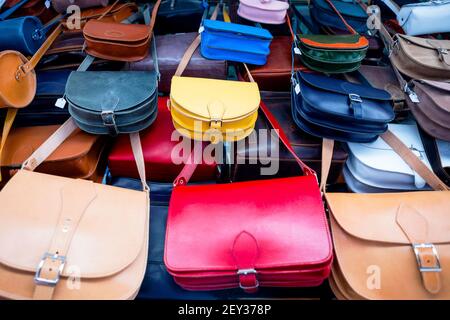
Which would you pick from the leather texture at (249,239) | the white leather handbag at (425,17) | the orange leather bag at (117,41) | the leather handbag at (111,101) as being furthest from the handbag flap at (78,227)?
the white leather handbag at (425,17)

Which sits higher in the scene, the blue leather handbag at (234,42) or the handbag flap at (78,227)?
the blue leather handbag at (234,42)

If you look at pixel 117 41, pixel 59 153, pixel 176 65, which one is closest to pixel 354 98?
pixel 176 65

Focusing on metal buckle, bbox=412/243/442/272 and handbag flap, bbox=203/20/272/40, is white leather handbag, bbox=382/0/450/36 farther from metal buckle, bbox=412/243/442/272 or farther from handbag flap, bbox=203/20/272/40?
metal buckle, bbox=412/243/442/272

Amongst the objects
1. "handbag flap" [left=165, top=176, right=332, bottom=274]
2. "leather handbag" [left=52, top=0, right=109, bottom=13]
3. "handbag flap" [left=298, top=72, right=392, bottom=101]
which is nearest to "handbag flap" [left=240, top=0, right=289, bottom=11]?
"handbag flap" [left=298, top=72, right=392, bottom=101]

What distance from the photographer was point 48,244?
0.96m

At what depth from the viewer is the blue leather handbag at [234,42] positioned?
1481mm

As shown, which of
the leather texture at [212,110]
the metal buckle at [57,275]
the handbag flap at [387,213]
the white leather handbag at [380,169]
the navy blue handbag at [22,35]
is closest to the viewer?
the metal buckle at [57,275]

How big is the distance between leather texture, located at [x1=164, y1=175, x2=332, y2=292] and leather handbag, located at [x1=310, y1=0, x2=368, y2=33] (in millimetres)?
1148

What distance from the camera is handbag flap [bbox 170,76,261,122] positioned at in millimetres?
1207

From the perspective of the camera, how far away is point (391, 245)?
1046 millimetres

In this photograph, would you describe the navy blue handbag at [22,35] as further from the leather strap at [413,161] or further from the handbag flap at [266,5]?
the leather strap at [413,161]

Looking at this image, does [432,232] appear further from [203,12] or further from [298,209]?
[203,12]

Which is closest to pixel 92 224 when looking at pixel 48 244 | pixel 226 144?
pixel 48 244

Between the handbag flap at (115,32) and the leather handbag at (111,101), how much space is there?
0.20 meters
